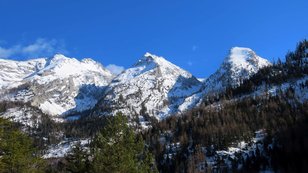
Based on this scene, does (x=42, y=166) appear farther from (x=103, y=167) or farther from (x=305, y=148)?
(x=305, y=148)

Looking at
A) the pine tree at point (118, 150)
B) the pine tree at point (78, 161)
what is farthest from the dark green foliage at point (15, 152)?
the pine tree at point (118, 150)

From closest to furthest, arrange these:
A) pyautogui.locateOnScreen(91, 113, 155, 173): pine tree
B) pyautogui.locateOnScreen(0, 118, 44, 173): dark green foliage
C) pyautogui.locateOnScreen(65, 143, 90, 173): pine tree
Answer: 1. pyautogui.locateOnScreen(0, 118, 44, 173): dark green foliage
2. pyautogui.locateOnScreen(91, 113, 155, 173): pine tree
3. pyautogui.locateOnScreen(65, 143, 90, 173): pine tree

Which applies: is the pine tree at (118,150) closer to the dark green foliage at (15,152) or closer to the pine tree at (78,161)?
the pine tree at (78,161)

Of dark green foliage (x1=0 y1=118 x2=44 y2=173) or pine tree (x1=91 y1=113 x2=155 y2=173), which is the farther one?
pine tree (x1=91 y1=113 x2=155 y2=173)

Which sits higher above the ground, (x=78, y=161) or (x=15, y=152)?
(x=15, y=152)

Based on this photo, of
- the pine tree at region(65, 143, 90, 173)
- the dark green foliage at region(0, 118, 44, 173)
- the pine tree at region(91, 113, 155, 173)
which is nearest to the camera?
the dark green foliage at region(0, 118, 44, 173)

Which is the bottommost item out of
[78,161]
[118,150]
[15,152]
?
[78,161]

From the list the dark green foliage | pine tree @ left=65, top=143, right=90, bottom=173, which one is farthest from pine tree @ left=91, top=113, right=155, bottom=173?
the dark green foliage

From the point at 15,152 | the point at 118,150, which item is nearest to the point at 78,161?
the point at 118,150

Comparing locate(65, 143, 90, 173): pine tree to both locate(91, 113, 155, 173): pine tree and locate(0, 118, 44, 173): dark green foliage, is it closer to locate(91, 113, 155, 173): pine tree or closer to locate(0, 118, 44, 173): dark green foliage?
locate(91, 113, 155, 173): pine tree

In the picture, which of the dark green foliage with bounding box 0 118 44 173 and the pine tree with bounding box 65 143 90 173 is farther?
the pine tree with bounding box 65 143 90 173

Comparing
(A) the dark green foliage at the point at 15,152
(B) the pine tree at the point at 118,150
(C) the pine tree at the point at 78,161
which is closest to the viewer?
(A) the dark green foliage at the point at 15,152

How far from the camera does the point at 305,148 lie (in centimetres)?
19438

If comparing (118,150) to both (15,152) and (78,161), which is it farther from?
(15,152)
